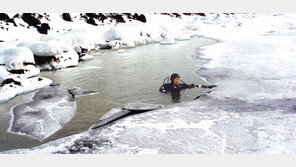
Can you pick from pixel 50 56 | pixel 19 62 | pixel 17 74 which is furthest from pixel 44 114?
pixel 50 56

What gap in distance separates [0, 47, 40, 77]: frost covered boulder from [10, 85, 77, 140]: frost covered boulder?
3.54 metres

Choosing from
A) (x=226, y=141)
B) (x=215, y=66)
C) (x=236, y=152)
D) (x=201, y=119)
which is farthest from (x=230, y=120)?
(x=215, y=66)

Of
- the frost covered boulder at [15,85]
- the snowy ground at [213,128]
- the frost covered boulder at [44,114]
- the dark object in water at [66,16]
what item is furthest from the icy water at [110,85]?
the dark object in water at [66,16]

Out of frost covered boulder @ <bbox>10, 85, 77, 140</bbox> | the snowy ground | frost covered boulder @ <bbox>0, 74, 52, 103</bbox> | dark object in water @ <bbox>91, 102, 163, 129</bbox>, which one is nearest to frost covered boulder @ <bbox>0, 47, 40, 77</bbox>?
frost covered boulder @ <bbox>0, 74, 52, 103</bbox>

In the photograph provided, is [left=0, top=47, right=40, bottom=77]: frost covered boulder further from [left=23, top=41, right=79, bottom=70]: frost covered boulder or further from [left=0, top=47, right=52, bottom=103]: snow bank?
[left=23, top=41, right=79, bottom=70]: frost covered boulder

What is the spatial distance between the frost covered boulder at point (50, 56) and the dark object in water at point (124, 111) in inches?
310

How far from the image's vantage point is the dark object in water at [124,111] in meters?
5.75

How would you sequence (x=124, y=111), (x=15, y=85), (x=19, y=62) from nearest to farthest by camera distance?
(x=124, y=111), (x=15, y=85), (x=19, y=62)

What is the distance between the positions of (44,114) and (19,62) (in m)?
6.03

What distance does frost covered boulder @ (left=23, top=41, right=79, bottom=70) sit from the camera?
41.6ft

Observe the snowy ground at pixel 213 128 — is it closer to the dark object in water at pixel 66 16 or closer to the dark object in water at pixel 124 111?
the dark object in water at pixel 124 111

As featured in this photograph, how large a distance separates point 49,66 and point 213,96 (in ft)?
31.0

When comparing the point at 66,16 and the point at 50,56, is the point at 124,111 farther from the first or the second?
the point at 66,16

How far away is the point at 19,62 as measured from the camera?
1114 cm
